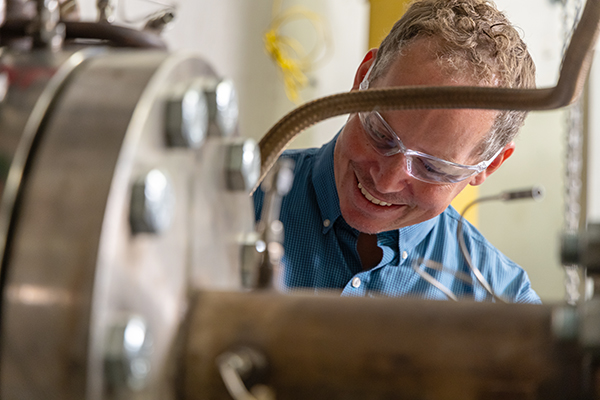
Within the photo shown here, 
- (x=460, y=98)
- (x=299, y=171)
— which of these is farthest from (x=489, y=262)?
(x=460, y=98)

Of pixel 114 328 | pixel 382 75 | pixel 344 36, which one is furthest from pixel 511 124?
pixel 344 36

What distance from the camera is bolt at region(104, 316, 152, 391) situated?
277 millimetres

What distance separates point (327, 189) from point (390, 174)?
0.31 meters

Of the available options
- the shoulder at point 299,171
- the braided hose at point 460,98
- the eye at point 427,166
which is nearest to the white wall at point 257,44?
the shoulder at point 299,171

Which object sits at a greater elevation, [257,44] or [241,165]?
[257,44]

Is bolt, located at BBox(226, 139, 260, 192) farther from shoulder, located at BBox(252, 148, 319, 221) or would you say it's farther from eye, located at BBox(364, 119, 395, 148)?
shoulder, located at BBox(252, 148, 319, 221)

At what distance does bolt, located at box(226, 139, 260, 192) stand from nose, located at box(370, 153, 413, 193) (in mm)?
795

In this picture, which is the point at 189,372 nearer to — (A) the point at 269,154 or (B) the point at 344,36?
(A) the point at 269,154

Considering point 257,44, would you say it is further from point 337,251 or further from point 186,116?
point 186,116

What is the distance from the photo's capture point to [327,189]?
148 cm

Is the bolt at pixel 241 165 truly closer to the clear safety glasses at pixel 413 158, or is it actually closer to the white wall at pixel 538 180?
the clear safety glasses at pixel 413 158

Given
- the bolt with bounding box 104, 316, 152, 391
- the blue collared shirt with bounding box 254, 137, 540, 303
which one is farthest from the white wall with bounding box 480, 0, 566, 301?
the bolt with bounding box 104, 316, 152, 391

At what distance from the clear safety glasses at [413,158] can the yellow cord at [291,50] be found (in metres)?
1.82

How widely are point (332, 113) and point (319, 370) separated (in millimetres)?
246
